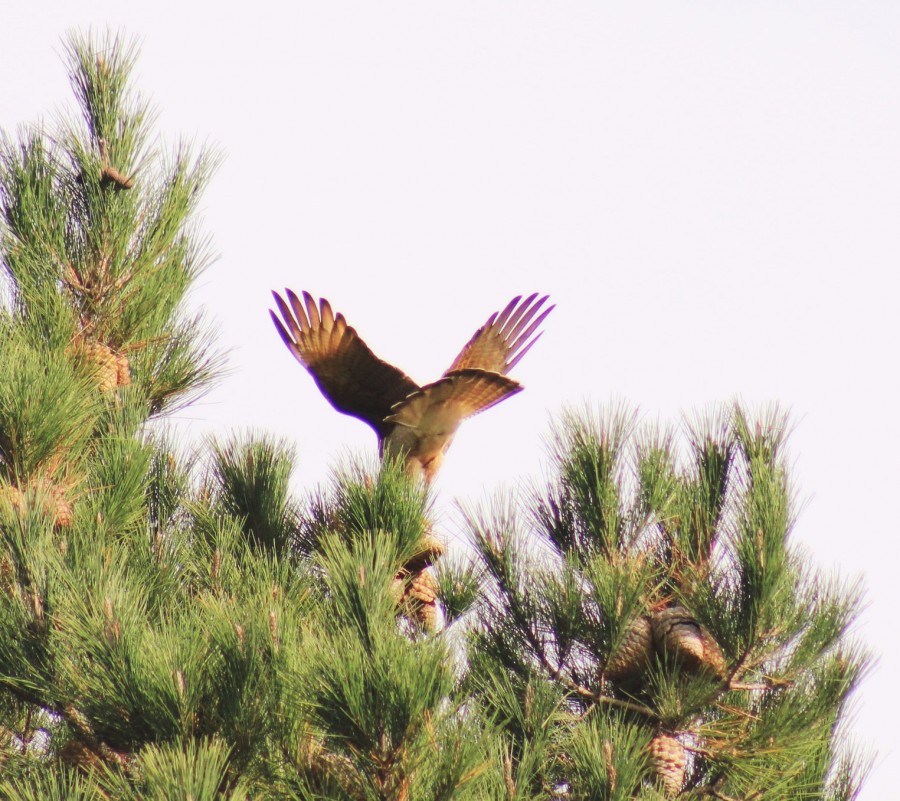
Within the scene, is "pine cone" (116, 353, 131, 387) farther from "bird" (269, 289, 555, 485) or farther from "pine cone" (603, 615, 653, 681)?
"pine cone" (603, 615, 653, 681)

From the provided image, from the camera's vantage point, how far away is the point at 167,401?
3686mm

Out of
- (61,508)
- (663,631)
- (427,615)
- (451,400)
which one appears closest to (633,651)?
(663,631)

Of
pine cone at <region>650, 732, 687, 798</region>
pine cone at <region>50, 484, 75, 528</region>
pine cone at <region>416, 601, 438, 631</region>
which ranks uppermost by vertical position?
pine cone at <region>416, 601, 438, 631</region>

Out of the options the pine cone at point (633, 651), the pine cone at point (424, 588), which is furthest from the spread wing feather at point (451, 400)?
the pine cone at point (633, 651)

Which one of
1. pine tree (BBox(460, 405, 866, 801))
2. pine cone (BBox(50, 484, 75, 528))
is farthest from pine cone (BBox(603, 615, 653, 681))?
pine cone (BBox(50, 484, 75, 528))

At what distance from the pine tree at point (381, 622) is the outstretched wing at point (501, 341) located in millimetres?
587

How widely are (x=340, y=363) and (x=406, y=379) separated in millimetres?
188

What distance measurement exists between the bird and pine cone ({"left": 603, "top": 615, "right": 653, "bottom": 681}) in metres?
0.69

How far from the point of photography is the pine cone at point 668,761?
2586 millimetres

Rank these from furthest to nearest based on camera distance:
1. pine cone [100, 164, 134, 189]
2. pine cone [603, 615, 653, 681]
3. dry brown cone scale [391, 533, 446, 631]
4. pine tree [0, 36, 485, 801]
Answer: pine cone [100, 164, 134, 189]
dry brown cone scale [391, 533, 446, 631]
pine cone [603, 615, 653, 681]
pine tree [0, 36, 485, 801]

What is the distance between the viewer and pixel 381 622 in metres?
2.39

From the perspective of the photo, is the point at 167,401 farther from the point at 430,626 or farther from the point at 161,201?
the point at 430,626

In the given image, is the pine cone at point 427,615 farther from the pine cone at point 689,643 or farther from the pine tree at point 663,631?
the pine cone at point 689,643

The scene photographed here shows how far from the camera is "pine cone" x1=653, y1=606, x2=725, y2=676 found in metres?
2.61
